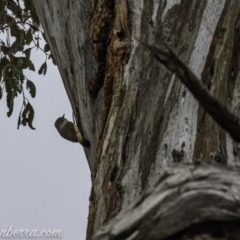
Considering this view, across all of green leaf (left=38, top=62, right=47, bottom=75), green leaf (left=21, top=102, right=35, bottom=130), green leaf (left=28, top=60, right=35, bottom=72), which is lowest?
green leaf (left=21, top=102, right=35, bottom=130)

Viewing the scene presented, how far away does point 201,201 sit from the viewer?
2.94ft

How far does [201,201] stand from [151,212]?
71 mm

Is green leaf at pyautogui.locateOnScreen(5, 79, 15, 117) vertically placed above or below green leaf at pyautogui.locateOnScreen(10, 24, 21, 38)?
below

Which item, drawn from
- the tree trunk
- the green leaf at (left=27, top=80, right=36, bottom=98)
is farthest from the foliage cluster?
the tree trunk

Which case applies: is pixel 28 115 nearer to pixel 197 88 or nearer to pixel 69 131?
pixel 69 131

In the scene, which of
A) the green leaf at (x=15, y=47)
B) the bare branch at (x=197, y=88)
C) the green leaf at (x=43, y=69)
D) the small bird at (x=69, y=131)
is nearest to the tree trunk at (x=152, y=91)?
the small bird at (x=69, y=131)

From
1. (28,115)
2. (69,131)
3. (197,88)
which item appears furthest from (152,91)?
(28,115)

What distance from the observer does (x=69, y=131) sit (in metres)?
2.64

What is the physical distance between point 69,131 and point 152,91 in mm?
1070

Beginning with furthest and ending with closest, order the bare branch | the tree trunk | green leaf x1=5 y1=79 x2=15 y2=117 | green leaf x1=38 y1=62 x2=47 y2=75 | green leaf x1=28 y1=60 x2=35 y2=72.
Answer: green leaf x1=38 y1=62 x2=47 y2=75 < green leaf x1=28 y1=60 x2=35 y2=72 < green leaf x1=5 y1=79 x2=15 y2=117 < the tree trunk < the bare branch

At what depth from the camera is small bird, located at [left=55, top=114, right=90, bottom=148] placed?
7.04 ft

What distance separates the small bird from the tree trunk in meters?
0.22

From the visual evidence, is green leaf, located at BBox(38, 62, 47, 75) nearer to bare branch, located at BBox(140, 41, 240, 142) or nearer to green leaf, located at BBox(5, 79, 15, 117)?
green leaf, located at BBox(5, 79, 15, 117)

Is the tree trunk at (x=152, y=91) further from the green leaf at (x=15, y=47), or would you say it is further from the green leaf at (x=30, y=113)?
the green leaf at (x=15, y=47)
